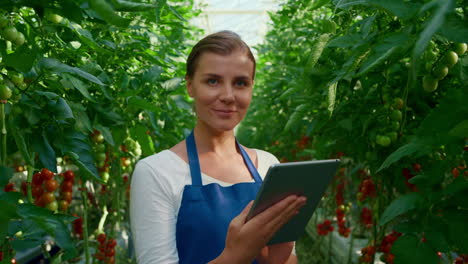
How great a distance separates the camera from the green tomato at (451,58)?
0.92 meters

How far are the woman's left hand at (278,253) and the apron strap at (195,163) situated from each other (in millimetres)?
192

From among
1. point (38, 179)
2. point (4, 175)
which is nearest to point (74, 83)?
point (4, 175)

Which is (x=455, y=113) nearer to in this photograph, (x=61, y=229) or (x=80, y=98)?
(x=61, y=229)

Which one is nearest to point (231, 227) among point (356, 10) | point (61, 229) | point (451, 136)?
point (61, 229)

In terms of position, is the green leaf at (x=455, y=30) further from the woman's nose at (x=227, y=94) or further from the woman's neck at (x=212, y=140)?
the woman's neck at (x=212, y=140)

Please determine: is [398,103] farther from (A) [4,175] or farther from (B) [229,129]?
(A) [4,175]

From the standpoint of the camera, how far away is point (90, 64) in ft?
3.74

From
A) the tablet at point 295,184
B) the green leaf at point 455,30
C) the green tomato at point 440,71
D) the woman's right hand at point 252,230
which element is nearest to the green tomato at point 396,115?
the green tomato at point 440,71

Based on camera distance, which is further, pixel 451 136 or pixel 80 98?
pixel 80 98

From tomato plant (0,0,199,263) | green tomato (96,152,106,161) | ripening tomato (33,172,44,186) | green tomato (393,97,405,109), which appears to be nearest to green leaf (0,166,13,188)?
tomato plant (0,0,199,263)

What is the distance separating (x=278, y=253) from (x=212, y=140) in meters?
0.34

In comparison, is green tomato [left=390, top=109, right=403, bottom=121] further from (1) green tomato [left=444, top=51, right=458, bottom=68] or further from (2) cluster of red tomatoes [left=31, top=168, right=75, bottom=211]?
(2) cluster of red tomatoes [left=31, top=168, right=75, bottom=211]

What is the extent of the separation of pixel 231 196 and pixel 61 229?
0.47 meters

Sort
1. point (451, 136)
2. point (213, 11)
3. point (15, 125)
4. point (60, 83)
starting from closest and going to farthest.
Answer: point (451, 136), point (15, 125), point (60, 83), point (213, 11)
